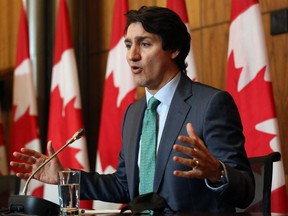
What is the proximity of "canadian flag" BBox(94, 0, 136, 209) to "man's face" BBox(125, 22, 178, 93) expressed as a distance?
1.47 m

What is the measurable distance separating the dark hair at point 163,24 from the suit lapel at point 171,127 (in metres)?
0.27

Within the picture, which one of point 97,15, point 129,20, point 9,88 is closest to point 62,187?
point 129,20

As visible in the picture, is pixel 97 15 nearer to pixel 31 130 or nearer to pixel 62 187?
pixel 31 130

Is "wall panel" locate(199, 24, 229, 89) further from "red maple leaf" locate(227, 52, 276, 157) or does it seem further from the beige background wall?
"red maple leaf" locate(227, 52, 276, 157)

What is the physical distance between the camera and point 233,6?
3.38m

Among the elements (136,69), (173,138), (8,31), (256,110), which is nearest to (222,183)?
(173,138)

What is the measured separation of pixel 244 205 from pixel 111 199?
702 mm

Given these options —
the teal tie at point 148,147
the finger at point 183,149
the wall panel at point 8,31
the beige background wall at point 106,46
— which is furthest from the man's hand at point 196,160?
the wall panel at point 8,31

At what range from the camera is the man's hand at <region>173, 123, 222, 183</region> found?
168cm

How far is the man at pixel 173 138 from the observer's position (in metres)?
1.97

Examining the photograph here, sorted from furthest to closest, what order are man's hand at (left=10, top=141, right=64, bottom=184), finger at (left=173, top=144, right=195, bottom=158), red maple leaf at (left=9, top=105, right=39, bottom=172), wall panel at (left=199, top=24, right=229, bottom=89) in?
red maple leaf at (left=9, top=105, right=39, bottom=172)
wall panel at (left=199, top=24, right=229, bottom=89)
man's hand at (left=10, top=141, right=64, bottom=184)
finger at (left=173, top=144, right=195, bottom=158)

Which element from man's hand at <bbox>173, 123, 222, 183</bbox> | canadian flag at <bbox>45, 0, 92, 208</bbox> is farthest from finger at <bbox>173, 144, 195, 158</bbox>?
canadian flag at <bbox>45, 0, 92, 208</bbox>

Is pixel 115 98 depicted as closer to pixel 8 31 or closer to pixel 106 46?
pixel 106 46

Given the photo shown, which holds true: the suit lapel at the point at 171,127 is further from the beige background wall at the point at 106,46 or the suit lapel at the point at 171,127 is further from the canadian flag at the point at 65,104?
the canadian flag at the point at 65,104
